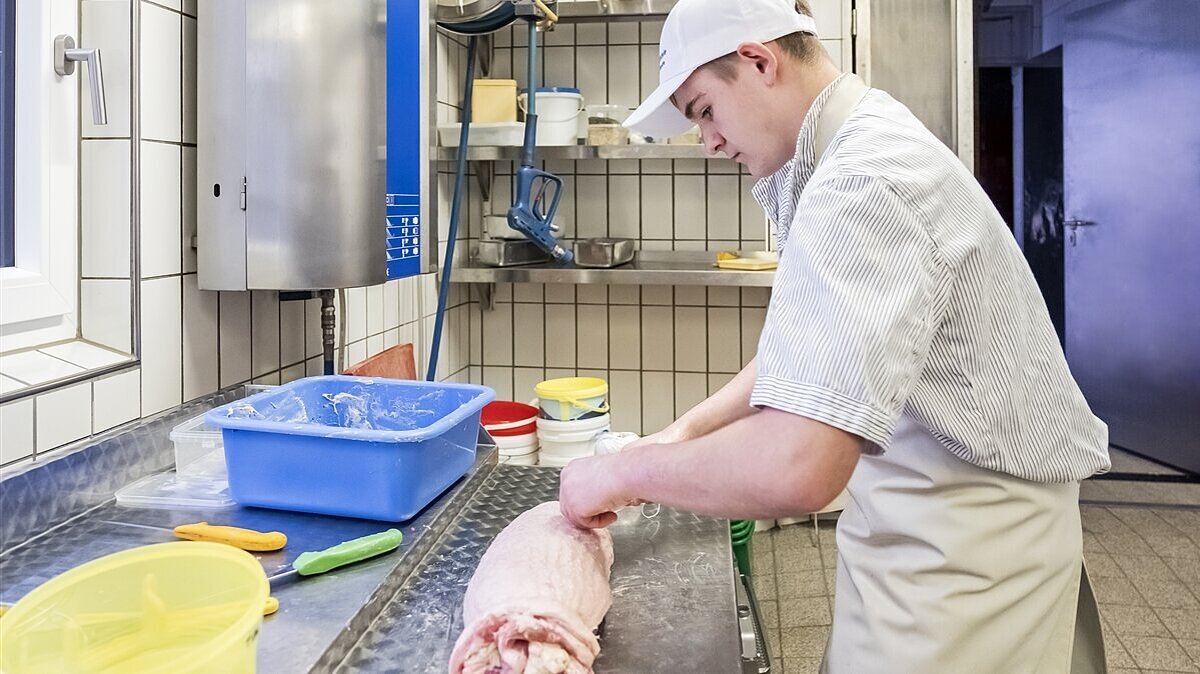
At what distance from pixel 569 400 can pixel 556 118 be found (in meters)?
0.90

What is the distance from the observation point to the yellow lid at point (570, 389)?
247cm

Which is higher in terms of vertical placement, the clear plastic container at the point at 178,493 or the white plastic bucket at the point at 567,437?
the clear plastic container at the point at 178,493

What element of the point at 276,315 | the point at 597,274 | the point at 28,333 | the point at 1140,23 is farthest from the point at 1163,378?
the point at 28,333

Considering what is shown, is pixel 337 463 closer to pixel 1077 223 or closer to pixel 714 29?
pixel 714 29

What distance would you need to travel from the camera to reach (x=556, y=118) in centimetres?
276

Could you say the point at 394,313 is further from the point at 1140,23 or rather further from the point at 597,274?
the point at 1140,23

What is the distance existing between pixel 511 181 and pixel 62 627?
2.53 m

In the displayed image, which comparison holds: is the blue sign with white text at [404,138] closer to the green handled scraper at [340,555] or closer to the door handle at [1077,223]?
the green handled scraper at [340,555]

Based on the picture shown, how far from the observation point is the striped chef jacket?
2.77 ft

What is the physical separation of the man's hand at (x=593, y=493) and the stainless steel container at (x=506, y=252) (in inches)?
68.2

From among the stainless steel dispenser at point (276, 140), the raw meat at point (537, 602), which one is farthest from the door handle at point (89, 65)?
the raw meat at point (537, 602)

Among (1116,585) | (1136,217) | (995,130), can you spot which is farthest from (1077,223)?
(1116,585)

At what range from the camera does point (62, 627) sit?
2.49 feet

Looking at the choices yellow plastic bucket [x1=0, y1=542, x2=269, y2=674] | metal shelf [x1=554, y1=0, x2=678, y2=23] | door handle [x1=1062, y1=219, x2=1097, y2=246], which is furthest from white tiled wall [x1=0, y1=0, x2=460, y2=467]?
door handle [x1=1062, y1=219, x2=1097, y2=246]
